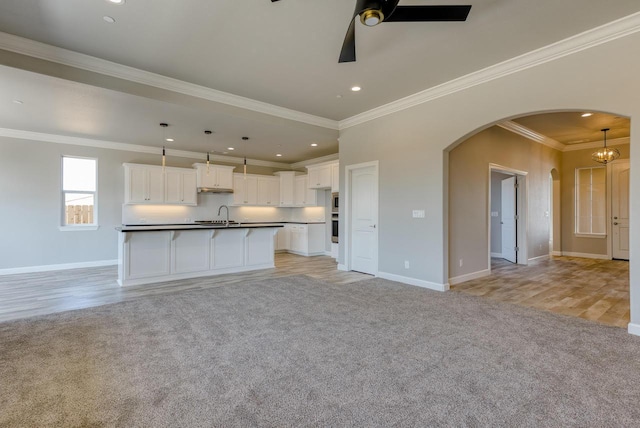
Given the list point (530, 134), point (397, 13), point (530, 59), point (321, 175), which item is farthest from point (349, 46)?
point (530, 134)

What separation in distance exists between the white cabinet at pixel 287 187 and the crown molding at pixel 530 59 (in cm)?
453

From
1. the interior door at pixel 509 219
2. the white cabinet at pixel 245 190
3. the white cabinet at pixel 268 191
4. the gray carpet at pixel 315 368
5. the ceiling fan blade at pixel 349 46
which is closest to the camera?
the gray carpet at pixel 315 368

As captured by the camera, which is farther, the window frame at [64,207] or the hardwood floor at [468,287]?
the window frame at [64,207]

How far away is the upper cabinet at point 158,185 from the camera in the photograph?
22.9ft

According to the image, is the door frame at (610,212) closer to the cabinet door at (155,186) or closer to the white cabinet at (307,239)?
the white cabinet at (307,239)

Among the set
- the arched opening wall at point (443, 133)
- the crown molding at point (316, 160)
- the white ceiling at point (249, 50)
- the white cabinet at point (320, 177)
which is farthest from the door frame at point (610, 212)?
the white cabinet at point (320, 177)

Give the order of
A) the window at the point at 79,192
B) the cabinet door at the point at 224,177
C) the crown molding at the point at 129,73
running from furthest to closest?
the cabinet door at the point at 224,177 < the window at the point at 79,192 < the crown molding at the point at 129,73

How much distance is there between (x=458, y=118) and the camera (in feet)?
13.9

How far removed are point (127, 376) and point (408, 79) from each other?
14.5 feet

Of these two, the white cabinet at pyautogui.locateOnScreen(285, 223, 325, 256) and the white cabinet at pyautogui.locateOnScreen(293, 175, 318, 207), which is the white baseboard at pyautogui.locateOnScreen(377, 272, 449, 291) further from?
the white cabinet at pyautogui.locateOnScreen(293, 175, 318, 207)

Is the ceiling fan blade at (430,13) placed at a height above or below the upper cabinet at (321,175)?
above

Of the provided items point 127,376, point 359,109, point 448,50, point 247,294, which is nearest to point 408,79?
point 448,50

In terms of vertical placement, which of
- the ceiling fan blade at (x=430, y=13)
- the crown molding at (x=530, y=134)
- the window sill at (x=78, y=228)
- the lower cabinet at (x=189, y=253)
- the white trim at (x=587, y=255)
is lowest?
the white trim at (x=587, y=255)

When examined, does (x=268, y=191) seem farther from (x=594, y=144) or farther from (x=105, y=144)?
(x=594, y=144)
